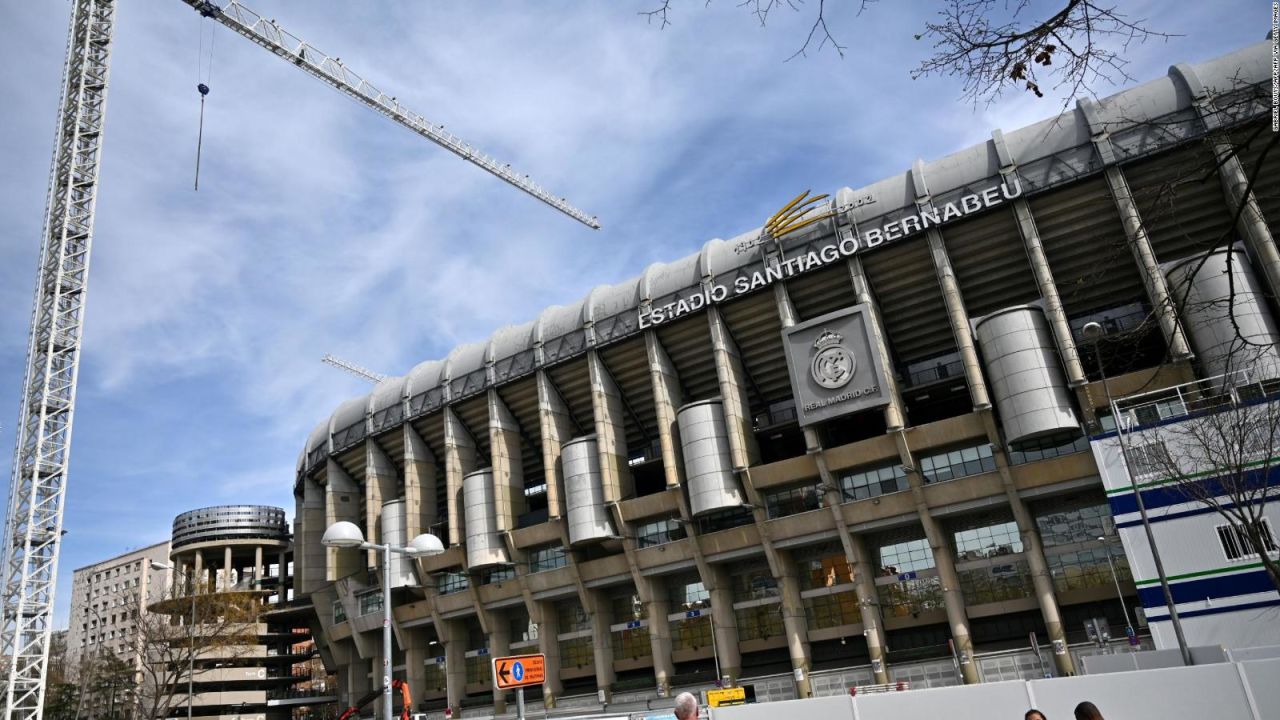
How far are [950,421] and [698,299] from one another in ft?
57.1

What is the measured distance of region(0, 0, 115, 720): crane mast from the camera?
5722 centimetres

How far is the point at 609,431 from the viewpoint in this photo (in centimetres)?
5834

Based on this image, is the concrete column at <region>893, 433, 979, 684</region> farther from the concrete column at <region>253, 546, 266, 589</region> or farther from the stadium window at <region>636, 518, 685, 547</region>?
the concrete column at <region>253, 546, 266, 589</region>

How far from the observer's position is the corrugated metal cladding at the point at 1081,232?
4616cm

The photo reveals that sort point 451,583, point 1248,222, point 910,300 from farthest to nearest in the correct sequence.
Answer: point 451,583 → point 910,300 → point 1248,222

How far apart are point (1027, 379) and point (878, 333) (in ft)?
28.0

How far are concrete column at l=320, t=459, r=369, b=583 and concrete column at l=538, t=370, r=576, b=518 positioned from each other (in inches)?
910

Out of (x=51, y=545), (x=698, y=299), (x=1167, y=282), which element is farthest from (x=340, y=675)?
(x=1167, y=282)

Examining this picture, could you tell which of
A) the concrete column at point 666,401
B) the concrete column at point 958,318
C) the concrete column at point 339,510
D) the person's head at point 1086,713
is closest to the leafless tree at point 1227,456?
the concrete column at point 958,318

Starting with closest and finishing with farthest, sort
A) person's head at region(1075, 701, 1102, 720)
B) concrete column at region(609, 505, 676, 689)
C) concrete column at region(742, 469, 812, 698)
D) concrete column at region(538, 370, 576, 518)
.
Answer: person's head at region(1075, 701, 1102, 720) → concrete column at region(742, 469, 812, 698) → concrete column at region(609, 505, 676, 689) → concrete column at region(538, 370, 576, 518)

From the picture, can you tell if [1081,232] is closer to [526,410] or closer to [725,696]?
[725,696]

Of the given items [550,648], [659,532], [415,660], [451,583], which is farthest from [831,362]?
[415,660]

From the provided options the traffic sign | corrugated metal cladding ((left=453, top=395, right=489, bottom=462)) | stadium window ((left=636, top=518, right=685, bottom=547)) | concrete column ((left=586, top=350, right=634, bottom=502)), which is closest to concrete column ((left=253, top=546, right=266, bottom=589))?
corrugated metal cladding ((left=453, top=395, right=489, bottom=462))

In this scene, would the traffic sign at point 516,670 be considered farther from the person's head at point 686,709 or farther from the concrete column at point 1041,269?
the concrete column at point 1041,269
